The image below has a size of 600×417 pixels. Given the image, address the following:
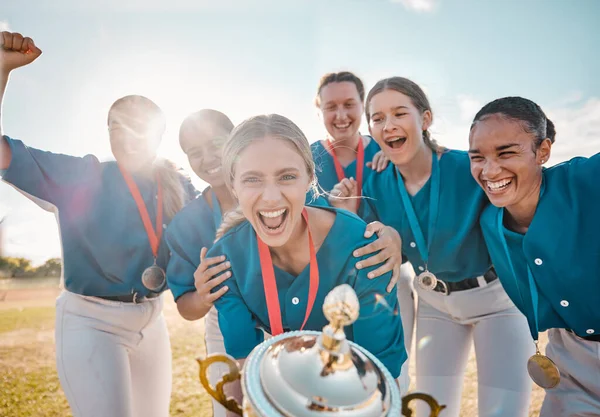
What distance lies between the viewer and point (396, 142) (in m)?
2.75

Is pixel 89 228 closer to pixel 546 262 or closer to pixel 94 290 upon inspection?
pixel 94 290

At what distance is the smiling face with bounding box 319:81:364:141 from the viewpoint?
350cm

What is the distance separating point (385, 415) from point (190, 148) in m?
2.23

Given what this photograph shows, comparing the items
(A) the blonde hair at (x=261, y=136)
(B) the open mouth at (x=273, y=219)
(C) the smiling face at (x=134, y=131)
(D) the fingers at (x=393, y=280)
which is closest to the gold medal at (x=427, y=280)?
(D) the fingers at (x=393, y=280)

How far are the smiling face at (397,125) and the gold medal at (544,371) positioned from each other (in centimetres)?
143

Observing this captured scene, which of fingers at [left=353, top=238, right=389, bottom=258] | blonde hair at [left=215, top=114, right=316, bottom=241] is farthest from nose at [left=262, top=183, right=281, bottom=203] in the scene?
fingers at [left=353, top=238, right=389, bottom=258]

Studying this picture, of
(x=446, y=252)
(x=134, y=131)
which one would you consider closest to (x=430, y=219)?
(x=446, y=252)

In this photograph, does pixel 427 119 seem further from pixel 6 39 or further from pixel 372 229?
pixel 6 39

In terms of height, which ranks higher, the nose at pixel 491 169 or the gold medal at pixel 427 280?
the nose at pixel 491 169

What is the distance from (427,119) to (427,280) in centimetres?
115

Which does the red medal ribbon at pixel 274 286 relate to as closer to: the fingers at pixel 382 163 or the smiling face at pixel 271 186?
the smiling face at pixel 271 186

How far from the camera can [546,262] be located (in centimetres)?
207

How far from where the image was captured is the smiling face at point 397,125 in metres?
2.66

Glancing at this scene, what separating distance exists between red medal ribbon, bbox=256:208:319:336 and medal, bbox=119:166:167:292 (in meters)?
1.26
